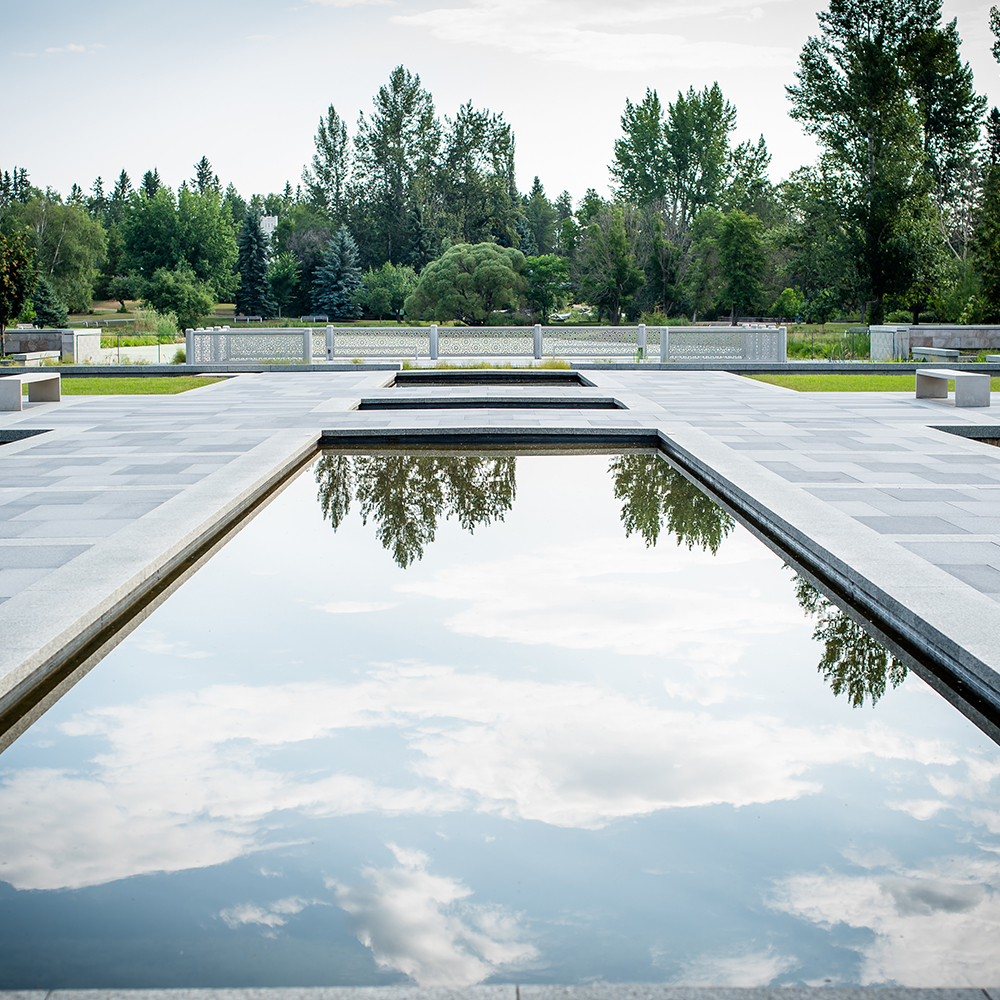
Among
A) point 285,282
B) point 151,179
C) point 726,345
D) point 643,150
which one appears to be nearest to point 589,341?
point 726,345

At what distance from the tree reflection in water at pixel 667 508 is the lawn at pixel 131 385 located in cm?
987

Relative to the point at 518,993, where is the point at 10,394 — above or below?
above

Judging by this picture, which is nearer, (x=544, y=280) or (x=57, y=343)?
(x=57, y=343)

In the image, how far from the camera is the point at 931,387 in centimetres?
1488

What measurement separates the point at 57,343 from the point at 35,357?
2.07 metres

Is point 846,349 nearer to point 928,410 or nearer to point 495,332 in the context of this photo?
point 495,332

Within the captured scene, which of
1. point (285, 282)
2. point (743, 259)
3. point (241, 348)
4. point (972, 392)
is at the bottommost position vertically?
point (972, 392)

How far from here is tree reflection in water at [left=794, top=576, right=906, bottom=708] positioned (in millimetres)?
4559

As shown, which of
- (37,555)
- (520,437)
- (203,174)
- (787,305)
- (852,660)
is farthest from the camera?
(203,174)

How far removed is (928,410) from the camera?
13430mm

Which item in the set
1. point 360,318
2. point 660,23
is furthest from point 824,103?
point 360,318

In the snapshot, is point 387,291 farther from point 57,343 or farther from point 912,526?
point 912,526

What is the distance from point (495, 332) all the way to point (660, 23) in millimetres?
20717

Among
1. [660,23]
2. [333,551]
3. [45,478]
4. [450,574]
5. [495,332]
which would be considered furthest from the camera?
[660,23]
